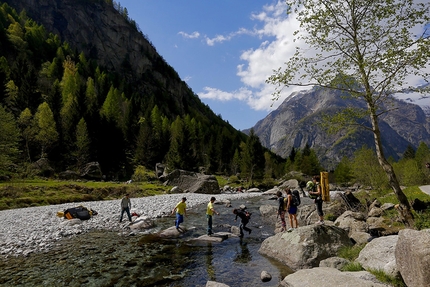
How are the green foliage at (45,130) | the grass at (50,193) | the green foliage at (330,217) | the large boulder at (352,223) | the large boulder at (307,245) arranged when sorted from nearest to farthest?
the large boulder at (307,245) → the large boulder at (352,223) → the green foliage at (330,217) → the grass at (50,193) → the green foliage at (45,130)

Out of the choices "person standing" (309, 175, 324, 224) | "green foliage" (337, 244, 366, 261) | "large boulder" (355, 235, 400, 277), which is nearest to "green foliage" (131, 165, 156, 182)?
"person standing" (309, 175, 324, 224)

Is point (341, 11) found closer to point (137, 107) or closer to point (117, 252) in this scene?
point (117, 252)

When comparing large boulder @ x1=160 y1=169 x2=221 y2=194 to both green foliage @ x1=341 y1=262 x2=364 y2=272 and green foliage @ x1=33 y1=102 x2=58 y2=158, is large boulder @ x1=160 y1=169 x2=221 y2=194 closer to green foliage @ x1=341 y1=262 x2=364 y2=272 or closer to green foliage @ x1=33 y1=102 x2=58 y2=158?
green foliage @ x1=33 y1=102 x2=58 y2=158

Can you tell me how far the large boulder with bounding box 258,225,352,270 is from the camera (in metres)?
13.5

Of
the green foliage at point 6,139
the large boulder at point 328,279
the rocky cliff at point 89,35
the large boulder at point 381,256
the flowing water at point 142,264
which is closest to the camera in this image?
the large boulder at point 328,279

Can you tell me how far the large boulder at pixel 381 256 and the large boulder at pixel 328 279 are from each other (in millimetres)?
665

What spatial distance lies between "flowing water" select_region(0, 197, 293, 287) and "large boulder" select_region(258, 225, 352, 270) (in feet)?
1.90

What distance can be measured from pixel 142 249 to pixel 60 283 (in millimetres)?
5577

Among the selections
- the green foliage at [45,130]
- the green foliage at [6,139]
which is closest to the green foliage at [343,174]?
the green foliage at [45,130]

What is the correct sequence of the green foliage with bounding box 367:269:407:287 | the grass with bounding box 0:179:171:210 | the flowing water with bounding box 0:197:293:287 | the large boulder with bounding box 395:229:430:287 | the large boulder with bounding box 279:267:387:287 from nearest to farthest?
the large boulder with bounding box 395:229:430:287 < the large boulder with bounding box 279:267:387:287 < the green foliage with bounding box 367:269:407:287 < the flowing water with bounding box 0:197:293:287 < the grass with bounding box 0:179:171:210

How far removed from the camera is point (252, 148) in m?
92.2

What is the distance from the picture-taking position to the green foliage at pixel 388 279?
7.90 meters

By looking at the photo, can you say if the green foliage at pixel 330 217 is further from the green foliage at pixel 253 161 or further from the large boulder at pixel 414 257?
the green foliage at pixel 253 161

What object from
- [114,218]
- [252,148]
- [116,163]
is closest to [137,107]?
[116,163]
